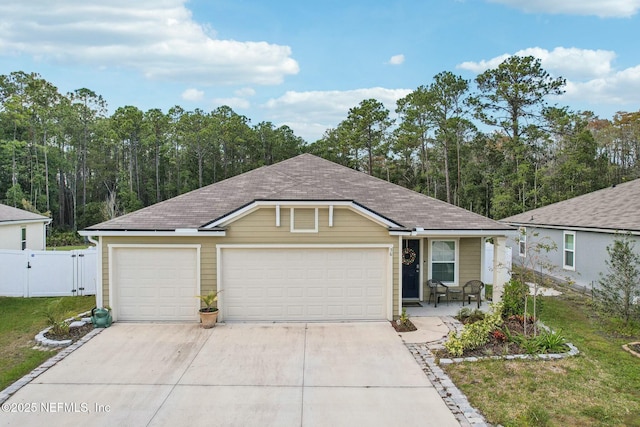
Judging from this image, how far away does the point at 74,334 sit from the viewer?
9195mm

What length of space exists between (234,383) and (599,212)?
49.4ft

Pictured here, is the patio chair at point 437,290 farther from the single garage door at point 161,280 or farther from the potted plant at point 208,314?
the single garage door at point 161,280

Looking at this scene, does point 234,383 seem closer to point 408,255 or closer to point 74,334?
point 74,334

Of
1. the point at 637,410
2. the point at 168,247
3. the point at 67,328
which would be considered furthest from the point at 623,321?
the point at 67,328

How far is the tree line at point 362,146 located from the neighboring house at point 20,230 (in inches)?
515

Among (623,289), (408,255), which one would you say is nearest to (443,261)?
(408,255)

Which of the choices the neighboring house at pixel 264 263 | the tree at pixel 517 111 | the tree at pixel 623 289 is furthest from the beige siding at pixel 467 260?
the tree at pixel 517 111

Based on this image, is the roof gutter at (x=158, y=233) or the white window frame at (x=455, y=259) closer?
the roof gutter at (x=158, y=233)

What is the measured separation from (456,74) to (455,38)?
1692 cm

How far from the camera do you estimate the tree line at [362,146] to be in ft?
100

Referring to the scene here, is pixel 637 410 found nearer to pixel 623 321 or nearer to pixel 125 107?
pixel 623 321

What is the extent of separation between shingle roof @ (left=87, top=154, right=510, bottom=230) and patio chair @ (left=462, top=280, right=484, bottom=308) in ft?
5.70

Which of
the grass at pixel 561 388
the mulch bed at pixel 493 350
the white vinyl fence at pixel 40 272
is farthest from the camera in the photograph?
the white vinyl fence at pixel 40 272

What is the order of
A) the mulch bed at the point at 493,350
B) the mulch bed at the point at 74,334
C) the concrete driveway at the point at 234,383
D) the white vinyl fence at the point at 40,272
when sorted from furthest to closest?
1. the white vinyl fence at the point at 40,272
2. the mulch bed at the point at 74,334
3. the mulch bed at the point at 493,350
4. the concrete driveway at the point at 234,383
